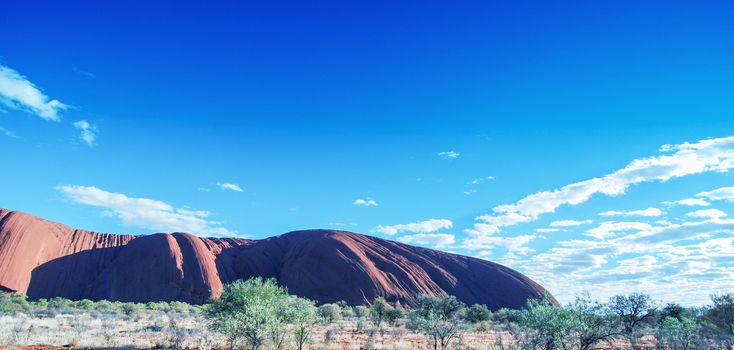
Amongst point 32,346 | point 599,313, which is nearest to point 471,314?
point 599,313

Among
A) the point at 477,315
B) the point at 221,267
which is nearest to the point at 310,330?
the point at 477,315

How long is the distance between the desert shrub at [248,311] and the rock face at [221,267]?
62.2m

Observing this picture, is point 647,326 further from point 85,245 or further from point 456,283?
point 85,245

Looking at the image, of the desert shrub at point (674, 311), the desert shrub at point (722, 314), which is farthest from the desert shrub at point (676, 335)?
the desert shrub at point (674, 311)

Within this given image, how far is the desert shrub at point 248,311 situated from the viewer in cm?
1875

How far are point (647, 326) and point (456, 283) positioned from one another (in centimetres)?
5734

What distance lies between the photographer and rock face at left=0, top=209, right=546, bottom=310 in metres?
79.4

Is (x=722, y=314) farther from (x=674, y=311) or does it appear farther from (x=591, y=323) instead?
(x=591, y=323)

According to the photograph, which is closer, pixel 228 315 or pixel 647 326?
pixel 228 315

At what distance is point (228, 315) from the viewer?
20.3 meters

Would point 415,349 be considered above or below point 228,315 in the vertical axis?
below

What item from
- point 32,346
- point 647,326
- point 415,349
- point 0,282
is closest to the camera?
point 32,346

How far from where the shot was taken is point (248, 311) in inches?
731

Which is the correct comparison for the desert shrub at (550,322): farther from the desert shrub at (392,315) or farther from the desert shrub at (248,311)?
the desert shrub at (392,315)
